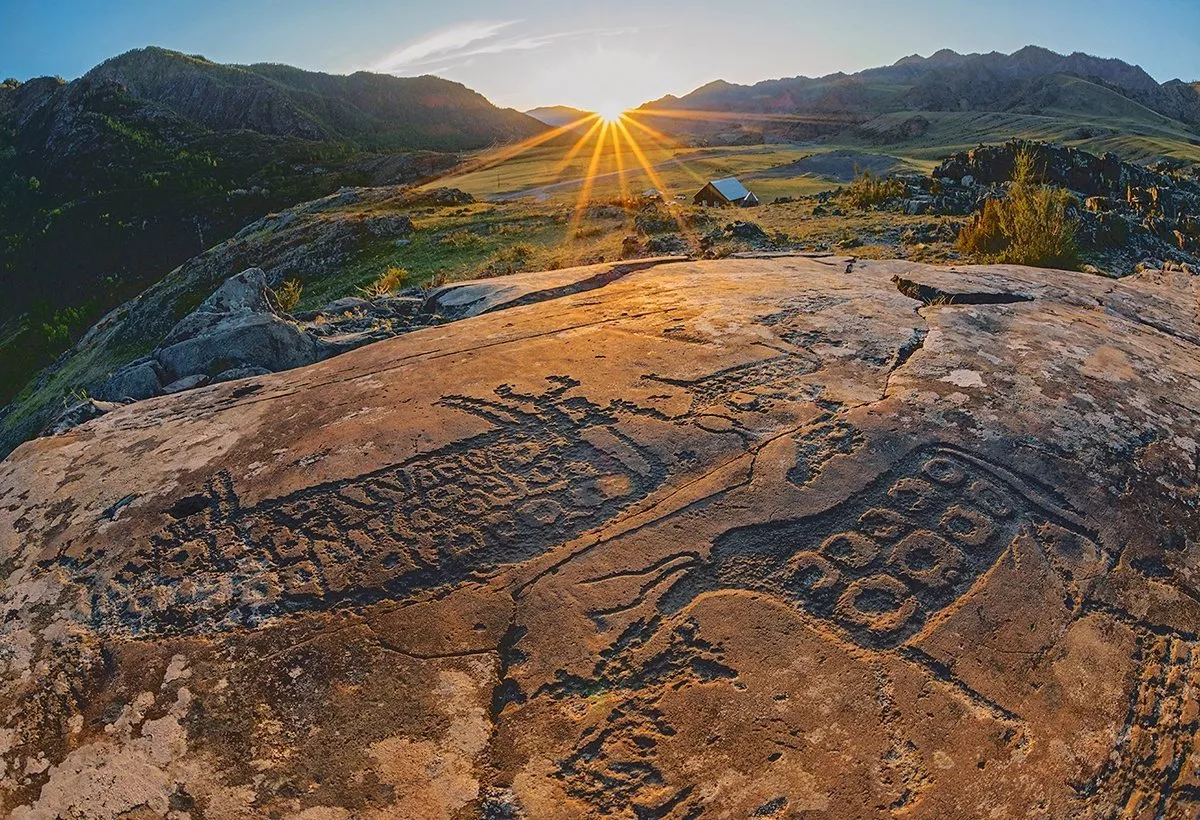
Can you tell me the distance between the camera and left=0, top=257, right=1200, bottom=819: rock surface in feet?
5.15

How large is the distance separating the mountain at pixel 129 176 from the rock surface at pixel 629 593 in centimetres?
1707

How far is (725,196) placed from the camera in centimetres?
2016

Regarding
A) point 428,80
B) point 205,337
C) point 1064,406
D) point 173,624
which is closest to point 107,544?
point 173,624

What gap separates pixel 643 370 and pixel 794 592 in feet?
4.46

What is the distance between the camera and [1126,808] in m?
1.50

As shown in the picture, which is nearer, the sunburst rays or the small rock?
the small rock

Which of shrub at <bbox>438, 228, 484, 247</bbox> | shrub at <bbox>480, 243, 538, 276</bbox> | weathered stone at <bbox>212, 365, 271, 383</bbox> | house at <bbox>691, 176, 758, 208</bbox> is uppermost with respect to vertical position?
house at <bbox>691, 176, 758, 208</bbox>

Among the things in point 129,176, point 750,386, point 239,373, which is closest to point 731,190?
point 239,373

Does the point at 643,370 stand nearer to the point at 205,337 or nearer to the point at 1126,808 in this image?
the point at 1126,808

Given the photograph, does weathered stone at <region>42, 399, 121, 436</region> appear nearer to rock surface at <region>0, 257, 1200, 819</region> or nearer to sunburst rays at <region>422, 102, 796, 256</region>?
rock surface at <region>0, 257, 1200, 819</region>

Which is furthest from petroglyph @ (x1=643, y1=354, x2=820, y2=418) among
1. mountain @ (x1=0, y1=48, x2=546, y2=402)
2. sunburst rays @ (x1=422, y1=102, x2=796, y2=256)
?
mountain @ (x1=0, y1=48, x2=546, y2=402)

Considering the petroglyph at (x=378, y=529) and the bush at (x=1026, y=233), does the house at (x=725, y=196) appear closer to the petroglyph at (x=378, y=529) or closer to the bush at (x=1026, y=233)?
the bush at (x=1026, y=233)

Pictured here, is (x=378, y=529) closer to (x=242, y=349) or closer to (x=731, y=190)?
(x=242, y=349)

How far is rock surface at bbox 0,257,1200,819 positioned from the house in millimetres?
17618
